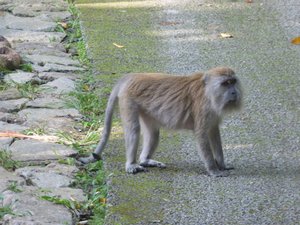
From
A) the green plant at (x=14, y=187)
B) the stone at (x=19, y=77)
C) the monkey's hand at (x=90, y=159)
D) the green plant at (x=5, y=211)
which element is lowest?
the stone at (x=19, y=77)

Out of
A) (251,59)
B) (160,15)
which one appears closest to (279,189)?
(251,59)

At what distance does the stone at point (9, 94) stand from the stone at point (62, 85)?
0.34m

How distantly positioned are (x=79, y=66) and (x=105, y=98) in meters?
1.20

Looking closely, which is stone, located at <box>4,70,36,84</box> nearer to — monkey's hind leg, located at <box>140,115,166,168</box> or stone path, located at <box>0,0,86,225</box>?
stone path, located at <box>0,0,86,225</box>

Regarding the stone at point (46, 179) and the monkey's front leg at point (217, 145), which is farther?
the monkey's front leg at point (217, 145)

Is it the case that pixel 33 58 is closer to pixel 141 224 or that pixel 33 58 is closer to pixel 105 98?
pixel 105 98

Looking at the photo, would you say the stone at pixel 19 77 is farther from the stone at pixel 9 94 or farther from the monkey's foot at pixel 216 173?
the monkey's foot at pixel 216 173

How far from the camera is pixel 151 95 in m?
6.35

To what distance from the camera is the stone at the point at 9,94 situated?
788 cm

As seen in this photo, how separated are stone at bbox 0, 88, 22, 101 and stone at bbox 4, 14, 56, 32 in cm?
223

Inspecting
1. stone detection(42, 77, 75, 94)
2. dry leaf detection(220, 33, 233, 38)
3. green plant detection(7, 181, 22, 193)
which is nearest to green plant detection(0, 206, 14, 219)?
green plant detection(7, 181, 22, 193)

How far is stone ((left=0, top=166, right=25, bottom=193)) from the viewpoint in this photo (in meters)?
5.86

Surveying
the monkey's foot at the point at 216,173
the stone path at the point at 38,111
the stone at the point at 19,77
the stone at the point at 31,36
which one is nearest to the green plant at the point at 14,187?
the stone path at the point at 38,111

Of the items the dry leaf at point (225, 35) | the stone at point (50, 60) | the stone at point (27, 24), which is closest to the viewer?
the stone at point (50, 60)
